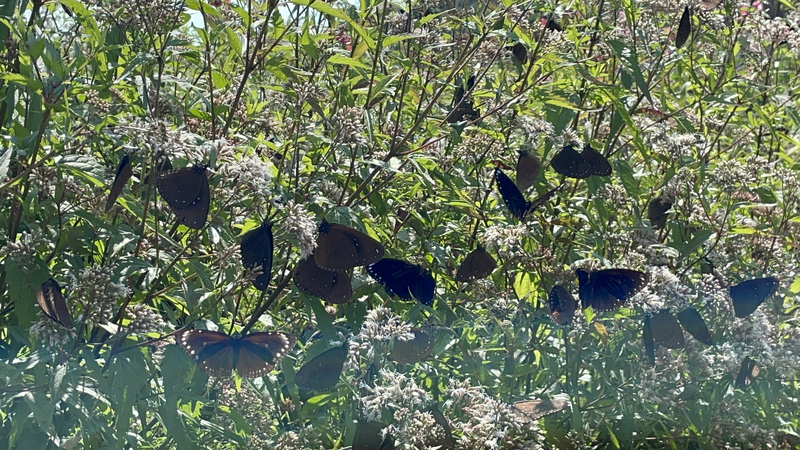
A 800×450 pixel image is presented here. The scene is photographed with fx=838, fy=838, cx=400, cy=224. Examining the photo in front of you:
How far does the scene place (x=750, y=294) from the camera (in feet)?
8.68

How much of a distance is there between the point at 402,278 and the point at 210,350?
65 cm

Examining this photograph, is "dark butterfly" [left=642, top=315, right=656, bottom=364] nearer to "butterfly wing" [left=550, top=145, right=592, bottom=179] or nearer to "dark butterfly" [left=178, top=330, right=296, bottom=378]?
"butterfly wing" [left=550, top=145, right=592, bottom=179]

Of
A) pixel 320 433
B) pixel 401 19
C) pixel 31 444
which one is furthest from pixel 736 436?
pixel 31 444

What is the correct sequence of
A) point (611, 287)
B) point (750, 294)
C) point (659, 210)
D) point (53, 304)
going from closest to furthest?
point (53, 304), point (611, 287), point (750, 294), point (659, 210)

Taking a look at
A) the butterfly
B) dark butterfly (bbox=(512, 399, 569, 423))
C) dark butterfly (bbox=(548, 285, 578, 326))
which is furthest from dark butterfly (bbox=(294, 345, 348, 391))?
the butterfly

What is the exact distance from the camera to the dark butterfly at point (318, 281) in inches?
86.4

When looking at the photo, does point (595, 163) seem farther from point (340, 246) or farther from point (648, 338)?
point (340, 246)

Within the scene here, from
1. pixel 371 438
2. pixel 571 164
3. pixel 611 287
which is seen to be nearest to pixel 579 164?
pixel 571 164

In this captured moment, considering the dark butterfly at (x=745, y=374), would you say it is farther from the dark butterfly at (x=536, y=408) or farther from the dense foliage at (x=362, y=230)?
the dark butterfly at (x=536, y=408)

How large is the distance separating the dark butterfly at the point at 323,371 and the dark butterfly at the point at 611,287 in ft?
2.40

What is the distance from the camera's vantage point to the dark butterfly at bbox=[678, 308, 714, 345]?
2.58 metres

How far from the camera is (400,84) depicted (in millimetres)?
2828

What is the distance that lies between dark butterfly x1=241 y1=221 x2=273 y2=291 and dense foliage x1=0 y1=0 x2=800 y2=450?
0.09 feet

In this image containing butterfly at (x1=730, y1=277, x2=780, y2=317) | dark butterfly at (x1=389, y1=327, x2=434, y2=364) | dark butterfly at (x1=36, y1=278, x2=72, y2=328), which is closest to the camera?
dark butterfly at (x1=36, y1=278, x2=72, y2=328)
